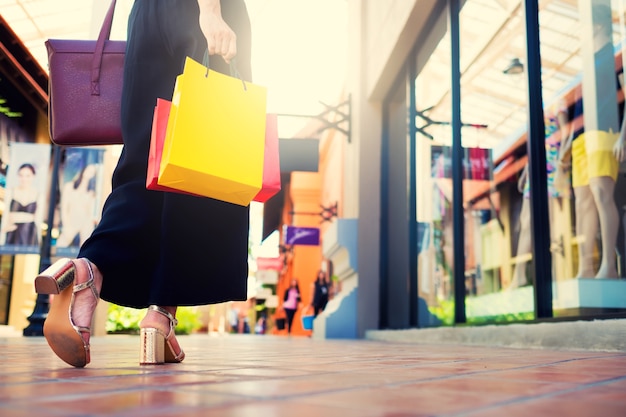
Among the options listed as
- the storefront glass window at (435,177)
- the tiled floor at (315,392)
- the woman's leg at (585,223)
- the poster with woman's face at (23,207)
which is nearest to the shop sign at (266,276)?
the poster with woman's face at (23,207)

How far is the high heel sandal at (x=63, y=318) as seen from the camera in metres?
1.43

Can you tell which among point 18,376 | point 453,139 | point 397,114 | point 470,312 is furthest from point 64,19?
point 18,376

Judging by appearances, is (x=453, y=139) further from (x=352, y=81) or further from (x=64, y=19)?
(x=64, y=19)

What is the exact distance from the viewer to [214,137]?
1.57 metres

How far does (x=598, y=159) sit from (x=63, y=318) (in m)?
2.70

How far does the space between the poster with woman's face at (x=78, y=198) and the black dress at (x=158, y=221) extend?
6481mm

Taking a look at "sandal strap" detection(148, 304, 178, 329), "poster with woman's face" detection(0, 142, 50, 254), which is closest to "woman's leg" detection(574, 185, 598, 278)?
"sandal strap" detection(148, 304, 178, 329)

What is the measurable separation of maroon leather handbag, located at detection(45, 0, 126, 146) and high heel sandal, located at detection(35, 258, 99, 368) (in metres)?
0.45

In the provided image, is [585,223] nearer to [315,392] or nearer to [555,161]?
[555,161]

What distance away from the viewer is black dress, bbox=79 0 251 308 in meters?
1.63

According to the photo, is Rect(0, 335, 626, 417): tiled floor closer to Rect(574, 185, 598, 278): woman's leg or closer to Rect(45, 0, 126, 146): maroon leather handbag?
Rect(45, 0, 126, 146): maroon leather handbag

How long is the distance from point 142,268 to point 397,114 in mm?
5317

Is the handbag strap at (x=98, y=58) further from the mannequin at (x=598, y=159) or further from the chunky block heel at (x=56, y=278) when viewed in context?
the mannequin at (x=598, y=159)

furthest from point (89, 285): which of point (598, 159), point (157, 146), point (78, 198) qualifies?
point (78, 198)
